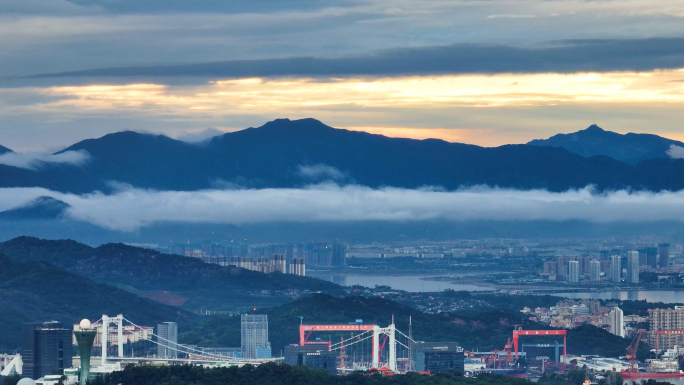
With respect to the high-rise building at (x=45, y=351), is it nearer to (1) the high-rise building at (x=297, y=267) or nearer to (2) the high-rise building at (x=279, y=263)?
(2) the high-rise building at (x=279, y=263)

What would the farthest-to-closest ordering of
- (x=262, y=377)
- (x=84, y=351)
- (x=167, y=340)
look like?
(x=167, y=340), (x=84, y=351), (x=262, y=377)

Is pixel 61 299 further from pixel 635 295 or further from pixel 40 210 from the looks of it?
pixel 40 210

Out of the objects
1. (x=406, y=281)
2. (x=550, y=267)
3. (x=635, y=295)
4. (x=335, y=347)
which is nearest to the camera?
(x=335, y=347)

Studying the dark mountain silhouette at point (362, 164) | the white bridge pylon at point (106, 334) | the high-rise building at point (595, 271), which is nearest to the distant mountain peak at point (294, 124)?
the dark mountain silhouette at point (362, 164)

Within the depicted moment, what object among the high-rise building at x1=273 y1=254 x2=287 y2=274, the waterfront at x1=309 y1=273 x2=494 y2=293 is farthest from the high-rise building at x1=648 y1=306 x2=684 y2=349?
the high-rise building at x1=273 y1=254 x2=287 y2=274

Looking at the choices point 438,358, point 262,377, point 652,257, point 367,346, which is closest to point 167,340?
point 367,346

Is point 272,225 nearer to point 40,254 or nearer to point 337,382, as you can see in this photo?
point 40,254

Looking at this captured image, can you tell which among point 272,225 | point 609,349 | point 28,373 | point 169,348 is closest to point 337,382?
point 28,373
